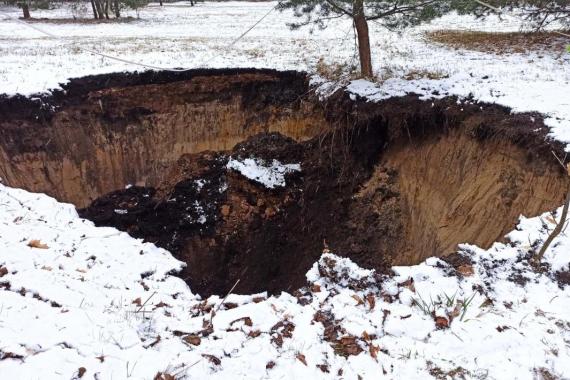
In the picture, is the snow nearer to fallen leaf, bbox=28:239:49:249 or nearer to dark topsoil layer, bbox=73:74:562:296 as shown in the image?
dark topsoil layer, bbox=73:74:562:296

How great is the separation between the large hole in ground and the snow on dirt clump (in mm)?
2304

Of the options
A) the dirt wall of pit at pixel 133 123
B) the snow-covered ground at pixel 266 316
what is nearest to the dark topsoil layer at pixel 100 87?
the dirt wall of pit at pixel 133 123

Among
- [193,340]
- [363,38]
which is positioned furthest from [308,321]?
[363,38]

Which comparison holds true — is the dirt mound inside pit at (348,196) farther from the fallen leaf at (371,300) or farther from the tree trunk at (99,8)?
the tree trunk at (99,8)

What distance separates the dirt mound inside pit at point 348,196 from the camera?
20.3ft

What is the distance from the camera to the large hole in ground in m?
6.79

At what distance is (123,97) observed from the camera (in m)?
8.96

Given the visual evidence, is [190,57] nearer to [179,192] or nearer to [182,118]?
[182,118]

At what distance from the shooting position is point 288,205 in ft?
28.8

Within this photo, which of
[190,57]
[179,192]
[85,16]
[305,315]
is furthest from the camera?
[85,16]

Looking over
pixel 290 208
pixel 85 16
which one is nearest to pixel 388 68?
pixel 290 208

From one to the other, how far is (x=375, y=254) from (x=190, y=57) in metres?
7.36

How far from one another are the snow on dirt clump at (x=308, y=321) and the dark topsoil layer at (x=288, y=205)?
111 inches

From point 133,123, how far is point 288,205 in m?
3.84
